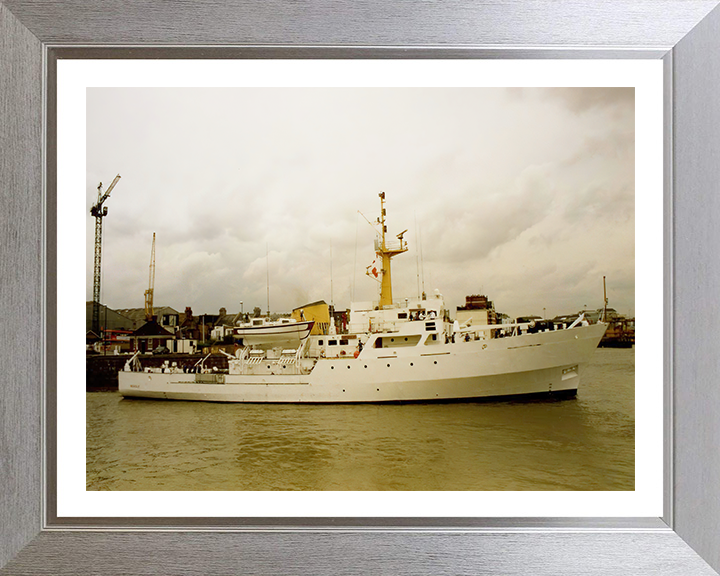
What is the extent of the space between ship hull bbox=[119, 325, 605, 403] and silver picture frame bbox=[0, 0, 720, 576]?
0.29 metres

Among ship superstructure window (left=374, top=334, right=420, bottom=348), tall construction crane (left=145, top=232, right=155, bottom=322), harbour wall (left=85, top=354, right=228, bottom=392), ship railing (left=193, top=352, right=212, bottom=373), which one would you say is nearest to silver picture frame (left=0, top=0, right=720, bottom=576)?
harbour wall (left=85, top=354, right=228, bottom=392)

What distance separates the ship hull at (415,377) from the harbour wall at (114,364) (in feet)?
0.11

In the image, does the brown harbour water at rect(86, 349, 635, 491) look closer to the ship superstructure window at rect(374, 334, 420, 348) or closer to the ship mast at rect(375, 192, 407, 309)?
the ship superstructure window at rect(374, 334, 420, 348)

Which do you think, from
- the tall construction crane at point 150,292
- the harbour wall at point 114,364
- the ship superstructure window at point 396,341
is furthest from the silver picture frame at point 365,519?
the ship superstructure window at point 396,341

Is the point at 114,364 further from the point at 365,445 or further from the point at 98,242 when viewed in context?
the point at 365,445

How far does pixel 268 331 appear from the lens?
1.50 metres

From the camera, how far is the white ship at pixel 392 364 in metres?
1.47

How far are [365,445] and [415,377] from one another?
1.02 ft

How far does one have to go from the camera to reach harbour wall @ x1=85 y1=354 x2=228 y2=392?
1.33 meters

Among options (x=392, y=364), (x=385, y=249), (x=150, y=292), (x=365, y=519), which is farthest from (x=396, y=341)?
(x=150, y=292)

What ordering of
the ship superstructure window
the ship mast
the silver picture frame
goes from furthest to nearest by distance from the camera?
the ship superstructure window
the ship mast
the silver picture frame

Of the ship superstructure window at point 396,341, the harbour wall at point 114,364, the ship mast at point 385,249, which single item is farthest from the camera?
the ship superstructure window at point 396,341

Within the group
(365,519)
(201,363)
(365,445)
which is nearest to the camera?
(365,519)

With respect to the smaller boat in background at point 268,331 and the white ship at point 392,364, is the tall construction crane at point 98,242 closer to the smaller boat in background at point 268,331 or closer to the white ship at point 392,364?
the white ship at point 392,364
